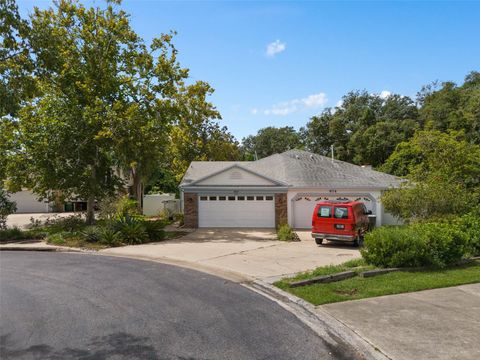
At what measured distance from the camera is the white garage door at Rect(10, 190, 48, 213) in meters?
38.9

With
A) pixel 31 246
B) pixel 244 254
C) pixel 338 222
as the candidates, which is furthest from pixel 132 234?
pixel 338 222

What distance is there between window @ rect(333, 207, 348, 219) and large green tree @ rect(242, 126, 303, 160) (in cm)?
5041

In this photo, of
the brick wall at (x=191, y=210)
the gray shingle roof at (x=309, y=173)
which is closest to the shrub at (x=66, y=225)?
the brick wall at (x=191, y=210)

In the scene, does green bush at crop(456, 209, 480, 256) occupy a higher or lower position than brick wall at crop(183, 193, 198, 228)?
lower

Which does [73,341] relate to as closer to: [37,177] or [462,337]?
[462,337]

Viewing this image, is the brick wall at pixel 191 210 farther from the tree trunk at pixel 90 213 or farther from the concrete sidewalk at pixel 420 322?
the concrete sidewalk at pixel 420 322

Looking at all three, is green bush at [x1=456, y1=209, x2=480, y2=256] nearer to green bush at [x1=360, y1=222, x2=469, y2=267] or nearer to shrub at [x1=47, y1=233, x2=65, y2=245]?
green bush at [x1=360, y1=222, x2=469, y2=267]

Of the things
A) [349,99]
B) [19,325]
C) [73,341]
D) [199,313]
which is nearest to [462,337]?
[199,313]

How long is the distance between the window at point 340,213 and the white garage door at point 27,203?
32.1 m

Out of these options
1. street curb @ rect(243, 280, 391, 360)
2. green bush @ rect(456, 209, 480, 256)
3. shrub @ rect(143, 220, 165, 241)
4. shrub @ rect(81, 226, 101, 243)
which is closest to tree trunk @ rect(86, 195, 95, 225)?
shrub @ rect(81, 226, 101, 243)

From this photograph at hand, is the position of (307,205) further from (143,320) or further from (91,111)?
(143,320)

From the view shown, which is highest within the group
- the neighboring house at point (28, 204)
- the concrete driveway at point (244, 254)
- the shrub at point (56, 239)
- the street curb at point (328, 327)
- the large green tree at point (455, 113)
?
the large green tree at point (455, 113)

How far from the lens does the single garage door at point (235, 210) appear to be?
23672mm

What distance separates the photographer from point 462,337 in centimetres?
629
